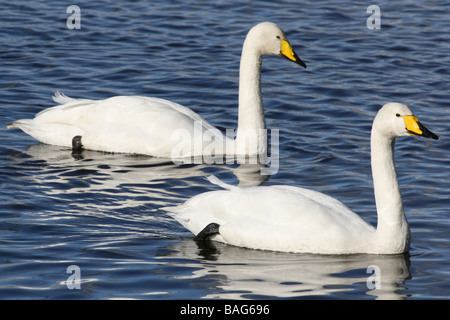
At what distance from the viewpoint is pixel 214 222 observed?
339 inches

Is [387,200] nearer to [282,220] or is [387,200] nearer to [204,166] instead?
[282,220]

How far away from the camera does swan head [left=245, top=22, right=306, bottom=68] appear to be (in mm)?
11648

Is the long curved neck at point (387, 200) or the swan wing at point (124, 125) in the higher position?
the swan wing at point (124, 125)

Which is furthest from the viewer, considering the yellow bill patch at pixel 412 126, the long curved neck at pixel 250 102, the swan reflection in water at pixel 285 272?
the long curved neck at pixel 250 102

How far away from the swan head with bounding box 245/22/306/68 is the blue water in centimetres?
120

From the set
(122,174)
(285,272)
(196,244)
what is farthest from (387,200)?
(122,174)

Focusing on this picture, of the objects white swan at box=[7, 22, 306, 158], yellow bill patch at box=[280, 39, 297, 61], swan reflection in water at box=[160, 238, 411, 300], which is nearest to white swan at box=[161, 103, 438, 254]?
swan reflection in water at box=[160, 238, 411, 300]

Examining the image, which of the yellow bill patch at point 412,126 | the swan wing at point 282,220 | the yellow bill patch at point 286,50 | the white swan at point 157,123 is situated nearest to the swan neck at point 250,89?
the white swan at point 157,123

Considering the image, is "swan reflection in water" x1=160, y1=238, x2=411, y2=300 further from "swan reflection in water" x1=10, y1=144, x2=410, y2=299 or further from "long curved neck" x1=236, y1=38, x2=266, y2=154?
"long curved neck" x1=236, y1=38, x2=266, y2=154

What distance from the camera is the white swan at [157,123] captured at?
445 inches

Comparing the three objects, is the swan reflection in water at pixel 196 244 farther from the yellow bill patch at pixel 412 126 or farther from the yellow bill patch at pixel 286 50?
the yellow bill patch at pixel 286 50

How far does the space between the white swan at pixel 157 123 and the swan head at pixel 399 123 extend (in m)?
3.30
